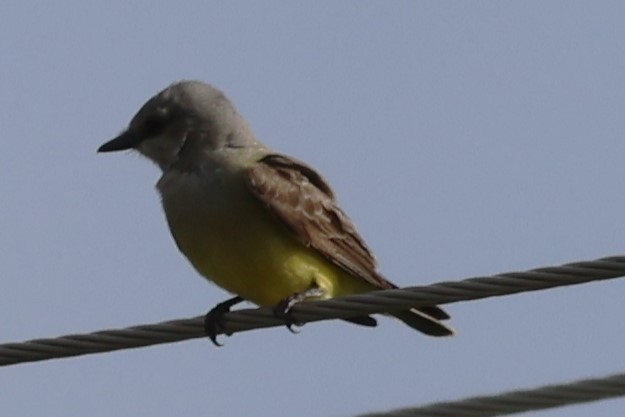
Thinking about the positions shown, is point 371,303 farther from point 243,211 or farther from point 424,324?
point 424,324

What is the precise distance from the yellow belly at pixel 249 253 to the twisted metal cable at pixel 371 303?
1.32 meters

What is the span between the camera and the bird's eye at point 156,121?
1001cm

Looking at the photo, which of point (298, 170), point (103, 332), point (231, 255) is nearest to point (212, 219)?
point (231, 255)

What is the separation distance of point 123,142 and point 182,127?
1.10 ft

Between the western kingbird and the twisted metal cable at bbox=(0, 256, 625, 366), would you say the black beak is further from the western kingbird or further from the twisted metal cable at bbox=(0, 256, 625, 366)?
the twisted metal cable at bbox=(0, 256, 625, 366)

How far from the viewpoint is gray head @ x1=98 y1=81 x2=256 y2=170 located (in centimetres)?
987

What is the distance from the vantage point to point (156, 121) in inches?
395

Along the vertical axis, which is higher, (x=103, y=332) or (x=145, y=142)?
(x=145, y=142)

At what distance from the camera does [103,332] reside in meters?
7.02

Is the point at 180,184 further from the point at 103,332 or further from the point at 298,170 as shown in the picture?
the point at 103,332

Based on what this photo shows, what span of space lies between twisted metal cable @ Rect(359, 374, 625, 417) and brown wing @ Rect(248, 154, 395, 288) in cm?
319

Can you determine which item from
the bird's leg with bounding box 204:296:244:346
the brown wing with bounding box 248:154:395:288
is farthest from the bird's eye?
the bird's leg with bounding box 204:296:244:346

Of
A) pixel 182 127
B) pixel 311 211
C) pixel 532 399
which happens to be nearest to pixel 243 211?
pixel 311 211

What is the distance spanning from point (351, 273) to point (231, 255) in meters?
0.73
